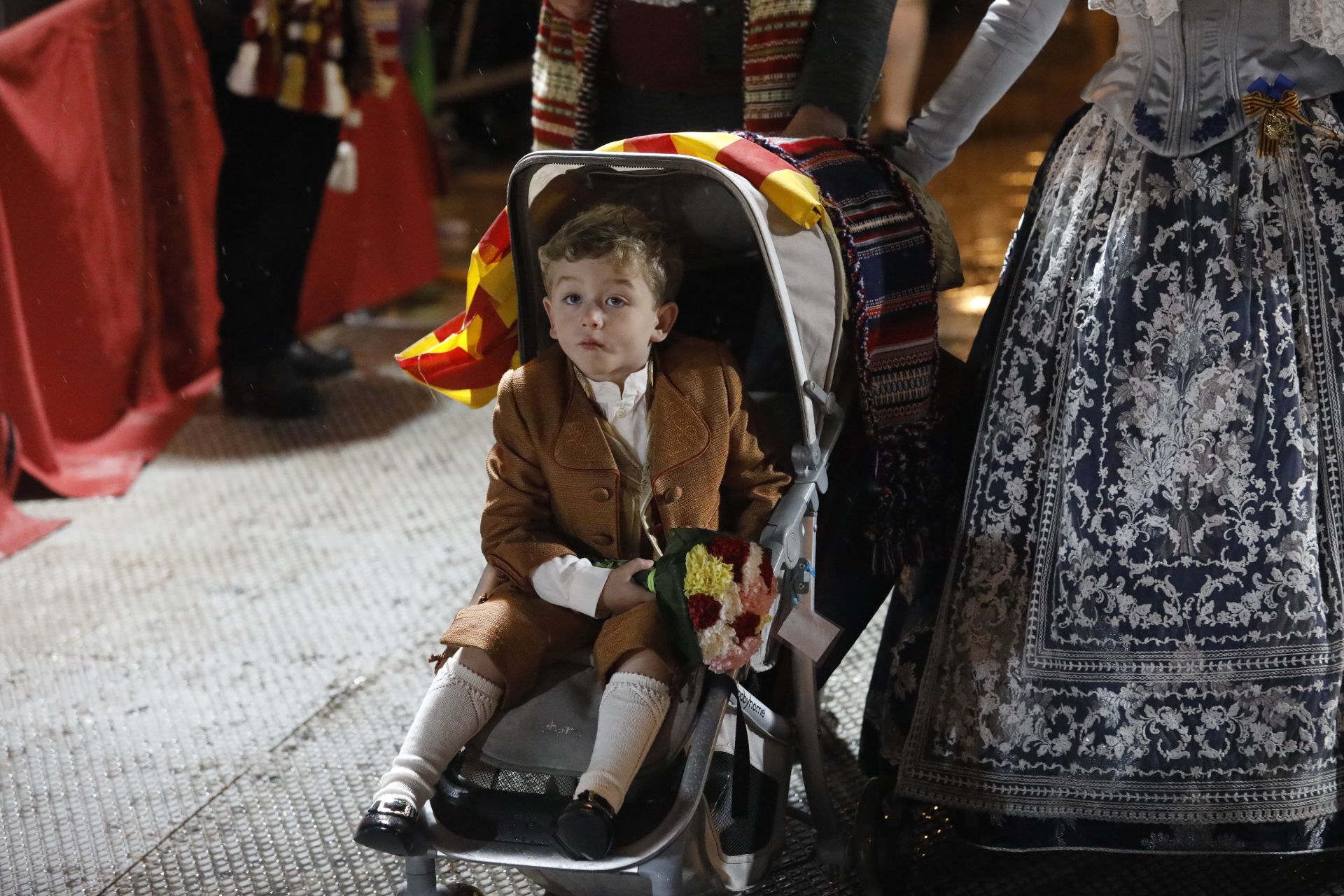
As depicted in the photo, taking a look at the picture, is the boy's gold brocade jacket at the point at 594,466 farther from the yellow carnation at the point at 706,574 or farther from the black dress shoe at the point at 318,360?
the black dress shoe at the point at 318,360

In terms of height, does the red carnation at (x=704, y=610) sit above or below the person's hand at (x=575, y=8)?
below

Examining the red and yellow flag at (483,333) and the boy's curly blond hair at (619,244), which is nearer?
the boy's curly blond hair at (619,244)

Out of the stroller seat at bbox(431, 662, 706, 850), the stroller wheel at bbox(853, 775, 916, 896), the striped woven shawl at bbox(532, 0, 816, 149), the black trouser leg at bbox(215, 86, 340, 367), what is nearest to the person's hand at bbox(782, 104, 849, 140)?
the striped woven shawl at bbox(532, 0, 816, 149)

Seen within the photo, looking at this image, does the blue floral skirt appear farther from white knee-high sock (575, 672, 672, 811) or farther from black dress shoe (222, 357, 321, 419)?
black dress shoe (222, 357, 321, 419)

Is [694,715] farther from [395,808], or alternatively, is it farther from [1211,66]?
[1211,66]

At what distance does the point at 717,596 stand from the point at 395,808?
0.41m

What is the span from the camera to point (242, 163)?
330 cm

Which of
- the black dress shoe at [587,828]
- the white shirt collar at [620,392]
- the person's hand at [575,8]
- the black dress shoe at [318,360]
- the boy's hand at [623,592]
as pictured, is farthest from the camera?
the black dress shoe at [318,360]

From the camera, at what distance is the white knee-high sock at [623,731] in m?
1.47

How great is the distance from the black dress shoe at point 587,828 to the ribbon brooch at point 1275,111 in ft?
3.65

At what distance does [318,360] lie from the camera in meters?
3.68

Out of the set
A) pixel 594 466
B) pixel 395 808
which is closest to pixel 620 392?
pixel 594 466

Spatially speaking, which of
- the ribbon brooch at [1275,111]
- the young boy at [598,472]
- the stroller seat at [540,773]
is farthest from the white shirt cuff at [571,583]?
the ribbon brooch at [1275,111]

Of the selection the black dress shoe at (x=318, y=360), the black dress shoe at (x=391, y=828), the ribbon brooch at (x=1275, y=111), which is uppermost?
the ribbon brooch at (x=1275, y=111)
